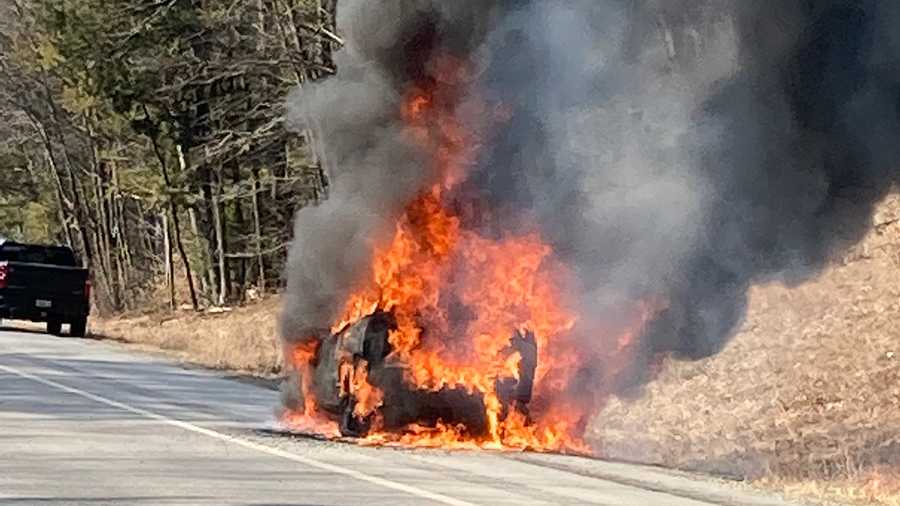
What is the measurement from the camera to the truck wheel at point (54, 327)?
32625 millimetres

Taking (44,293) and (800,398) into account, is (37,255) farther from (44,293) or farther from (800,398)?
(800,398)

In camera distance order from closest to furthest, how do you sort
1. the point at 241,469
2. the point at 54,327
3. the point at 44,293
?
the point at 241,469 → the point at 44,293 → the point at 54,327

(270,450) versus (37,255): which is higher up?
(37,255)

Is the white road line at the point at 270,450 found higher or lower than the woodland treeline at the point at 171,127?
lower

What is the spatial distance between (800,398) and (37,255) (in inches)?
801

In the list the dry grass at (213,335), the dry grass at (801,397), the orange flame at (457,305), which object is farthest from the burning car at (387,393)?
the dry grass at (213,335)

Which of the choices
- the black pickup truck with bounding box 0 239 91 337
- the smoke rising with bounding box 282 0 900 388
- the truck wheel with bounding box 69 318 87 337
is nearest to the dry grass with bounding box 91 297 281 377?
the truck wheel with bounding box 69 318 87 337

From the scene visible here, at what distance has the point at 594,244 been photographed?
17.6 m

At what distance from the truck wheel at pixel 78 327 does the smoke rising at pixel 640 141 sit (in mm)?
14148

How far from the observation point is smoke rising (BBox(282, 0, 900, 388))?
14.7 m

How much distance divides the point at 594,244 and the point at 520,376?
381 centimetres

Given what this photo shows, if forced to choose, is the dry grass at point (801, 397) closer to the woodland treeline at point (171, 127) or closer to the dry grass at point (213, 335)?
the dry grass at point (213, 335)

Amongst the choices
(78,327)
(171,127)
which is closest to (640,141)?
(78,327)

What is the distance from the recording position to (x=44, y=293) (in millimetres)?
32344
